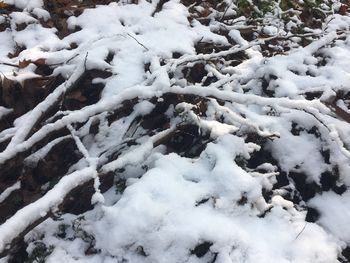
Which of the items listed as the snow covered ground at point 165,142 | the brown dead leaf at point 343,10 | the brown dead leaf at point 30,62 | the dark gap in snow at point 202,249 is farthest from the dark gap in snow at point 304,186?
the brown dead leaf at point 343,10

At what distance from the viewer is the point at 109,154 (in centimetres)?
235

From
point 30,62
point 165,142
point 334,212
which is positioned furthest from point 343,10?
point 30,62

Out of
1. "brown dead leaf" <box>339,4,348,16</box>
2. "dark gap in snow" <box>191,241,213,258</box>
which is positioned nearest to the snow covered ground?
"dark gap in snow" <box>191,241,213,258</box>

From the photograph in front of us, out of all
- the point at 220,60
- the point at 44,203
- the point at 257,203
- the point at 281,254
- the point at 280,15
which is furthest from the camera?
the point at 280,15

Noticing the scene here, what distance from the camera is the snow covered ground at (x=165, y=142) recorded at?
2.02m

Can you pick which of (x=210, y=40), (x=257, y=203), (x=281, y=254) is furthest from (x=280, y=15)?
(x=281, y=254)

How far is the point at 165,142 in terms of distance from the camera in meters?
2.54

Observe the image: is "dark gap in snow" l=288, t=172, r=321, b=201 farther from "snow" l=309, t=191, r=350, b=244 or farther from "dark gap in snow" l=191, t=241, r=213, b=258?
"dark gap in snow" l=191, t=241, r=213, b=258

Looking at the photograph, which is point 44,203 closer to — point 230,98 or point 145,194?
point 145,194

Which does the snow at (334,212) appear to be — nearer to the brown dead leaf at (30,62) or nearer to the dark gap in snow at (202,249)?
the dark gap in snow at (202,249)

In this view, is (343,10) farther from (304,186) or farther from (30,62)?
(30,62)

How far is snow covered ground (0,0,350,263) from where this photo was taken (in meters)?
2.02

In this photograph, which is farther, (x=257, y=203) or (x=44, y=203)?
(x=257, y=203)

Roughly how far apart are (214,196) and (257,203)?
0.86ft
